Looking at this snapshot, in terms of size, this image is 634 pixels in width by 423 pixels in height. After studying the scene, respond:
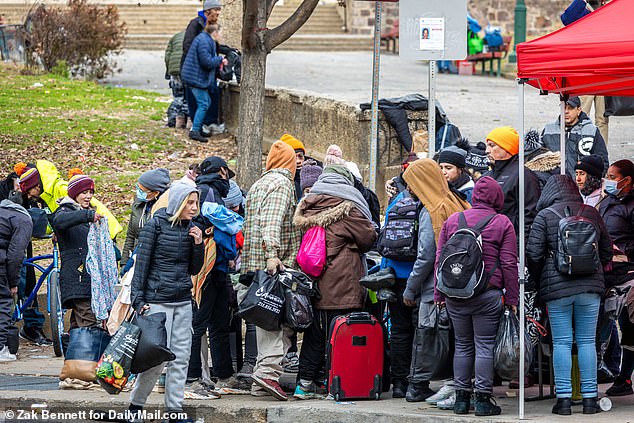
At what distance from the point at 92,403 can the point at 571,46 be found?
4389 mm

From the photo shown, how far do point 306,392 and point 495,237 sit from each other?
6.49ft

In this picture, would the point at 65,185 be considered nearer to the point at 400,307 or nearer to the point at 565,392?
the point at 400,307

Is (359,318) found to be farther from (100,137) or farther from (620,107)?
(100,137)

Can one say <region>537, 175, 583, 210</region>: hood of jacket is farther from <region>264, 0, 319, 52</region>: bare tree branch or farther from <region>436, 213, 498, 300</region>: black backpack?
<region>264, 0, 319, 52</region>: bare tree branch

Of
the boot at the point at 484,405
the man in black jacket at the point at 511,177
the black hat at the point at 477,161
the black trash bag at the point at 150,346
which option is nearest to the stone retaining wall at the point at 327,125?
the black hat at the point at 477,161

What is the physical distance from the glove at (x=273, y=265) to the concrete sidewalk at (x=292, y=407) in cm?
99

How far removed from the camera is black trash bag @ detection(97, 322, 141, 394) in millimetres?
7598

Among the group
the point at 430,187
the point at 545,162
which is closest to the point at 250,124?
the point at 545,162

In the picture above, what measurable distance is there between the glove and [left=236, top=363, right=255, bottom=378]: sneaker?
1036 millimetres

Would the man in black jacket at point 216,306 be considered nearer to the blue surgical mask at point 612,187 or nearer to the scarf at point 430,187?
the scarf at point 430,187

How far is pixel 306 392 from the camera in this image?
8.59 metres

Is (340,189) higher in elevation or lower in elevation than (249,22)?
lower

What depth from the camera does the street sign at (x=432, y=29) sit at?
9711 mm

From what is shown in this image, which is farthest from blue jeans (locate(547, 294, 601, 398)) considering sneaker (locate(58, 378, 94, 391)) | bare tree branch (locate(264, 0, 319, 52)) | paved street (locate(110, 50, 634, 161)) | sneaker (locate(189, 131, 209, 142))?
sneaker (locate(189, 131, 209, 142))
